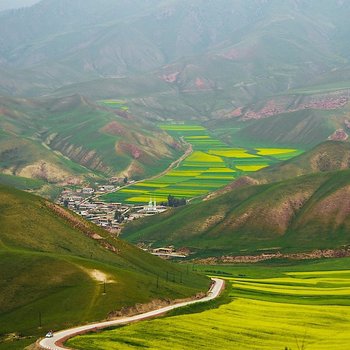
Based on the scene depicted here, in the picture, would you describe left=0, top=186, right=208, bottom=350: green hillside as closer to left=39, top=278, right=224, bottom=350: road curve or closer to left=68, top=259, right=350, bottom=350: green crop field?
left=39, top=278, right=224, bottom=350: road curve

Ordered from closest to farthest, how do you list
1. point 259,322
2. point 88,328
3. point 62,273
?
point 88,328
point 259,322
point 62,273

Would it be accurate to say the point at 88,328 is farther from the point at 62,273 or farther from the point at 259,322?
the point at 259,322

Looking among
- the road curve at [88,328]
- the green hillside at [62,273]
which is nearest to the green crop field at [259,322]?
the road curve at [88,328]

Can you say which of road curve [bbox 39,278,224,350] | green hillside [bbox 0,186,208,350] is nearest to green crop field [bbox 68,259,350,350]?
road curve [bbox 39,278,224,350]

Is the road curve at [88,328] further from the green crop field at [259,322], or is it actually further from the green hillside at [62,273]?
the green hillside at [62,273]

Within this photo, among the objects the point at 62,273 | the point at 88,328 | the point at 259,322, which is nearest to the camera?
the point at 88,328

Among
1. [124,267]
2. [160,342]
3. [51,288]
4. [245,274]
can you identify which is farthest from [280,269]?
[160,342]

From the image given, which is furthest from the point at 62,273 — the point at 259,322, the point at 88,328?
the point at 259,322
